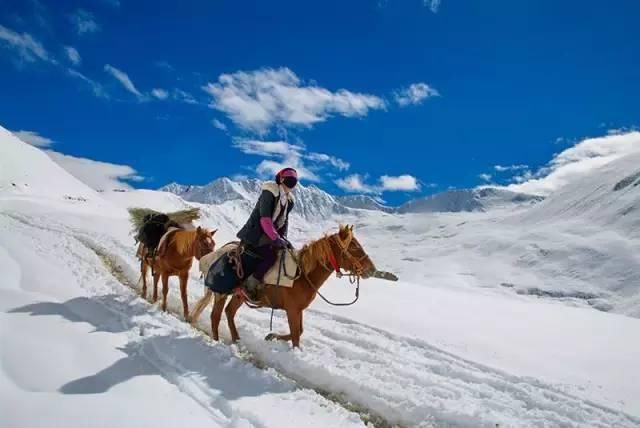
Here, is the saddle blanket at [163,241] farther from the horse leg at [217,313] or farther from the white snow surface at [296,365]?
the horse leg at [217,313]

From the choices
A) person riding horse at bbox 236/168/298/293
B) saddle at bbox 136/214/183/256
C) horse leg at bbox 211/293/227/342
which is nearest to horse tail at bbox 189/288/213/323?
horse leg at bbox 211/293/227/342

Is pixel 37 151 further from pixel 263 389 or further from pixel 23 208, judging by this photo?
pixel 263 389

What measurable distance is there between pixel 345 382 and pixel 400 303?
8.43 meters

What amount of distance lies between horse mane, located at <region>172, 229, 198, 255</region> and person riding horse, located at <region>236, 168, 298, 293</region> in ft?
9.00

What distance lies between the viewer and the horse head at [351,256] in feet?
29.0

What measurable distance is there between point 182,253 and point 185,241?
278mm

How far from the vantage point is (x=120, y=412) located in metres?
5.45

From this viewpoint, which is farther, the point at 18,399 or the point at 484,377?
the point at 484,377

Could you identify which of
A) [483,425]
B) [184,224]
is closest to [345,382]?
[483,425]

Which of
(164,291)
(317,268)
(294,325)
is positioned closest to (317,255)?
(317,268)

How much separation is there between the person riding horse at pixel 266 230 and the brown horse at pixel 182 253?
98.8 inches

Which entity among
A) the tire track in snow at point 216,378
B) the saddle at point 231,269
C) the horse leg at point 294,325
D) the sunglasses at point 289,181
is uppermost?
the sunglasses at point 289,181

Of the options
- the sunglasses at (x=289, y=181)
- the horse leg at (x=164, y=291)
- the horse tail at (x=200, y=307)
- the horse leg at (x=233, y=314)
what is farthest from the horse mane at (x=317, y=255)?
the horse leg at (x=164, y=291)

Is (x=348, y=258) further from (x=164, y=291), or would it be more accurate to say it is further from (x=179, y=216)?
(x=179, y=216)
